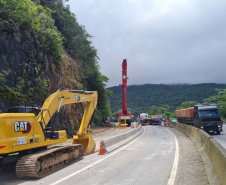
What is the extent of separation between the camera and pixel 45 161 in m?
9.27

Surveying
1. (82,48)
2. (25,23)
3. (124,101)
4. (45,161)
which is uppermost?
(82,48)

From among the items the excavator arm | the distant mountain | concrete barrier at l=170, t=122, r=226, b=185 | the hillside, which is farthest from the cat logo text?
the distant mountain

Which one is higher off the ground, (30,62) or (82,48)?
(82,48)

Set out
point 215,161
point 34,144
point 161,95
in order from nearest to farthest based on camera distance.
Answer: point 215,161
point 34,144
point 161,95

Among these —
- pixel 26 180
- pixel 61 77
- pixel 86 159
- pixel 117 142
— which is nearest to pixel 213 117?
pixel 117 142

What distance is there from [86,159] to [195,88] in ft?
500

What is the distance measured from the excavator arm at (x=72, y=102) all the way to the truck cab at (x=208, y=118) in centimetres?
1535

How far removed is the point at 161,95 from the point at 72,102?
508 feet

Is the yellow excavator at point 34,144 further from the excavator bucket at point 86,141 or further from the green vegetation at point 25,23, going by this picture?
the green vegetation at point 25,23

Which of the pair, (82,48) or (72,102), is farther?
(82,48)

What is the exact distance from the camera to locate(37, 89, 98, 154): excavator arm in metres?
10.8

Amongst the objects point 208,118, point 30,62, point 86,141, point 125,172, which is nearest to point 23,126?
point 125,172

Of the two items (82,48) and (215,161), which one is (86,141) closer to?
(215,161)

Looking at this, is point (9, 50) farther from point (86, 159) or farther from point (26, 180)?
point (26, 180)
